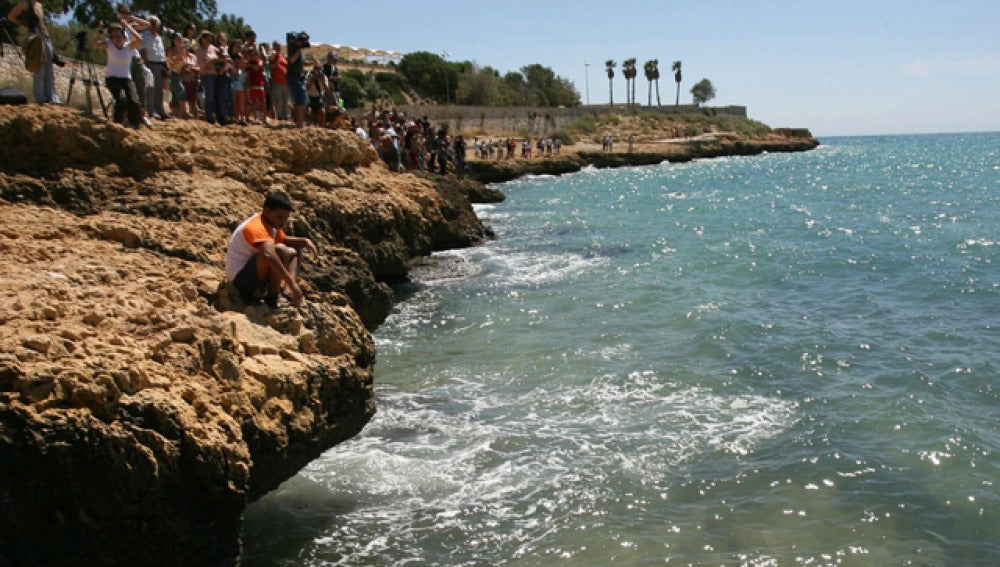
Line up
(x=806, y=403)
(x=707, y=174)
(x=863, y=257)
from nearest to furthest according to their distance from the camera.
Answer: (x=806, y=403), (x=863, y=257), (x=707, y=174)

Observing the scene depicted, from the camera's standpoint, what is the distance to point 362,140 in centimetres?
1515

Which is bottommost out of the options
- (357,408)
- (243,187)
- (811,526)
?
(811,526)

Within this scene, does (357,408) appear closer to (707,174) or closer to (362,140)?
(362,140)

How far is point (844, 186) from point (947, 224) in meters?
18.4

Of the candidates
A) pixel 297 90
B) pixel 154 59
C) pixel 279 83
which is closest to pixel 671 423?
pixel 154 59

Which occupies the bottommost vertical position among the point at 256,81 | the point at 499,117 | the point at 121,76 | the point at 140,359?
the point at 140,359

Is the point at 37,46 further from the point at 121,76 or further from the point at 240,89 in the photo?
the point at 240,89

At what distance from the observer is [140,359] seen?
5191 mm

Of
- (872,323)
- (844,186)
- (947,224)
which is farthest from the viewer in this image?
(844,186)

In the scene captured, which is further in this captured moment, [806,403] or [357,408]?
[806,403]

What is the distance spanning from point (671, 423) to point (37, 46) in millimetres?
8482

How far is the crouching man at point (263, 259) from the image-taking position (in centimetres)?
655

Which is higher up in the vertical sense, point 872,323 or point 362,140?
point 362,140

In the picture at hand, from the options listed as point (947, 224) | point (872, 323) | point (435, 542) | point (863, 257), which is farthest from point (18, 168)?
point (947, 224)
